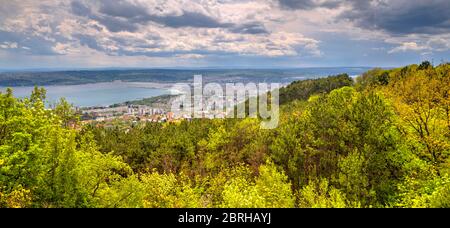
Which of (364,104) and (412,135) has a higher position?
(364,104)

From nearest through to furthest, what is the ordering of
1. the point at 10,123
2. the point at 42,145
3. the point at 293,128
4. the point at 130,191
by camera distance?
the point at 10,123
the point at 42,145
the point at 130,191
the point at 293,128

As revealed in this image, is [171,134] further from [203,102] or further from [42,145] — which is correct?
[203,102]

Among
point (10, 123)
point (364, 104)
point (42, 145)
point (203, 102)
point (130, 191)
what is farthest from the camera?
point (203, 102)

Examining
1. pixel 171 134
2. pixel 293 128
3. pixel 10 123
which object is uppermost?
pixel 10 123

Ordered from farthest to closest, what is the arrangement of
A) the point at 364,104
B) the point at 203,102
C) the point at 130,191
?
the point at 203,102 → the point at 364,104 → the point at 130,191

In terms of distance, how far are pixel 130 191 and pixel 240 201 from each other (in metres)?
11.3

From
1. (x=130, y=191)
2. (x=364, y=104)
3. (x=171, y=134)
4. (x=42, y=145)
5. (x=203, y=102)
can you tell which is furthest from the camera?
(x=203, y=102)

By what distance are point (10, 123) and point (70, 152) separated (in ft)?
11.8

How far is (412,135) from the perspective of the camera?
84.5 feet
